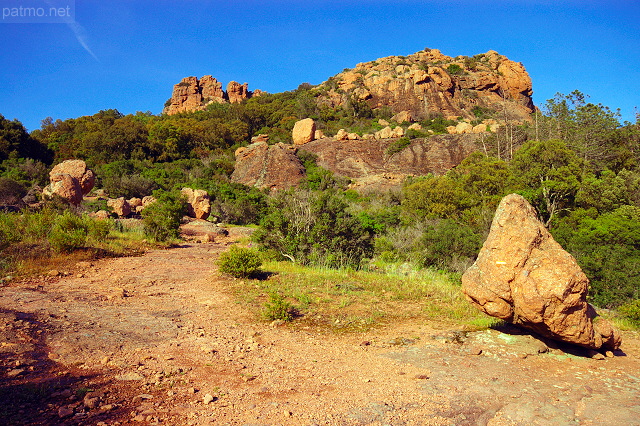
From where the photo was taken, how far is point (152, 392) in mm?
Answer: 3260

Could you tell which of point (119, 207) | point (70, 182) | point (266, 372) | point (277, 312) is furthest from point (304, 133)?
point (266, 372)

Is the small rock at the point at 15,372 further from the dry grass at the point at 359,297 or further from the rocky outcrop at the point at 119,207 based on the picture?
the rocky outcrop at the point at 119,207

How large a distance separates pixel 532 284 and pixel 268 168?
2939cm

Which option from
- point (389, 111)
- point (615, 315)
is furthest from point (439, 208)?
point (389, 111)

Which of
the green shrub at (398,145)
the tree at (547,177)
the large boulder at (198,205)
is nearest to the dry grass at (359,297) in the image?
the tree at (547,177)

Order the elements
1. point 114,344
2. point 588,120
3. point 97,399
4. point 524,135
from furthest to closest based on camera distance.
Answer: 1. point 524,135
2. point 588,120
3. point 114,344
4. point 97,399

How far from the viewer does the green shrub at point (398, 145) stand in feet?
124

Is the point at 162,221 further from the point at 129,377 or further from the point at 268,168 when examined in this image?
the point at 268,168

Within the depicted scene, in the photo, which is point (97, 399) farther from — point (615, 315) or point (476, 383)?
point (615, 315)

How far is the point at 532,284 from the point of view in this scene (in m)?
4.37

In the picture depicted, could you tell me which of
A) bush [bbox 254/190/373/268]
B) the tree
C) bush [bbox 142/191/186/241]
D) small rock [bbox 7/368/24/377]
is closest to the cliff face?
the tree

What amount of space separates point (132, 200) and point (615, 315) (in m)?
22.0

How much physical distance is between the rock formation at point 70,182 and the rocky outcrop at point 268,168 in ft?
44.9

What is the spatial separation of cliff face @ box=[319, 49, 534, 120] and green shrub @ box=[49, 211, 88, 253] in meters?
49.0
